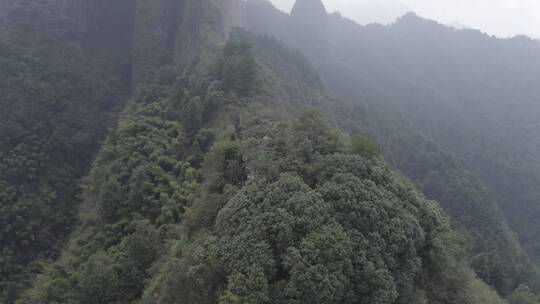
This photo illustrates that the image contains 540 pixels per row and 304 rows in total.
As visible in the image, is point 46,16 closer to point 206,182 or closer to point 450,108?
point 206,182

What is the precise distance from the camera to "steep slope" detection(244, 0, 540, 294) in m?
52.3

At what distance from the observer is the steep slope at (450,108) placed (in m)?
52.3

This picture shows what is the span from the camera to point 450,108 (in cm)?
9244

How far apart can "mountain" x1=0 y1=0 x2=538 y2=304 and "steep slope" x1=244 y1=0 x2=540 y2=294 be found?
2.41ft

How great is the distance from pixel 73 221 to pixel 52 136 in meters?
10.4

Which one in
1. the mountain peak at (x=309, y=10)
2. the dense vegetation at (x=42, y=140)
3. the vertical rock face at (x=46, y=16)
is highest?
the mountain peak at (x=309, y=10)

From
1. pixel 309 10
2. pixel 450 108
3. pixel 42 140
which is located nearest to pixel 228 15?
pixel 42 140

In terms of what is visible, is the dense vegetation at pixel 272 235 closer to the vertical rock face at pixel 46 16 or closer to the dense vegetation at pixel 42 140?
the dense vegetation at pixel 42 140

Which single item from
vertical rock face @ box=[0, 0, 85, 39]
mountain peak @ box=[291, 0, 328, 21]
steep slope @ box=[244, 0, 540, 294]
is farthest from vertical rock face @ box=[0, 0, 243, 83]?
mountain peak @ box=[291, 0, 328, 21]

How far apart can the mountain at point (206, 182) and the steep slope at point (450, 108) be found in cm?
74

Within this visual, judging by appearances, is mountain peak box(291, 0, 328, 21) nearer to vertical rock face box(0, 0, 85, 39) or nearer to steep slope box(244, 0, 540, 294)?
steep slope box(244, 0, 540, 294)

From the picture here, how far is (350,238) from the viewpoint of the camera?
14023 millimetres

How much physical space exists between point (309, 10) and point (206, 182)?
112m

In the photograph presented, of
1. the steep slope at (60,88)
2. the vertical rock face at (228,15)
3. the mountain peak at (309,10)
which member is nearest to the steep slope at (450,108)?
the mountain peak at (309,10)
